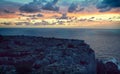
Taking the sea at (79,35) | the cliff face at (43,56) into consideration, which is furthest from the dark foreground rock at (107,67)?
the sea at (79,35)

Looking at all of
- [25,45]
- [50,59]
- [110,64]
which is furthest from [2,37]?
[110,64]

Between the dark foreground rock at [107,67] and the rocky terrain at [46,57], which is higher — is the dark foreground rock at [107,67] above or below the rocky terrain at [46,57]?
below

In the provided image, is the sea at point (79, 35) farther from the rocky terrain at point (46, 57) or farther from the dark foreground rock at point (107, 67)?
the dark foreground rock at point (107, 67)

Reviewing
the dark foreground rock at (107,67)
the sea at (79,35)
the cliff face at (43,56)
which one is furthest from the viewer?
the sea at (79,35)

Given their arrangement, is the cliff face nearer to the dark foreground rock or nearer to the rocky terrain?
the rocky terrain

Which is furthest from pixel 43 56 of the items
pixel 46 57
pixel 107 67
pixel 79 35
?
pixel 79 35

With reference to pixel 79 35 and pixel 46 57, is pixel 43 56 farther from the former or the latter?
pixel 79 35

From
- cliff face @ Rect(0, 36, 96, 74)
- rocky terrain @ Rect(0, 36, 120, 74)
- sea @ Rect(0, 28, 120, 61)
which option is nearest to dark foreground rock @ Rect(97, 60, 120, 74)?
rocky terrain @ Rect(0, 36, 120, 74)

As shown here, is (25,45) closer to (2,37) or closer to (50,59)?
(2,37)
